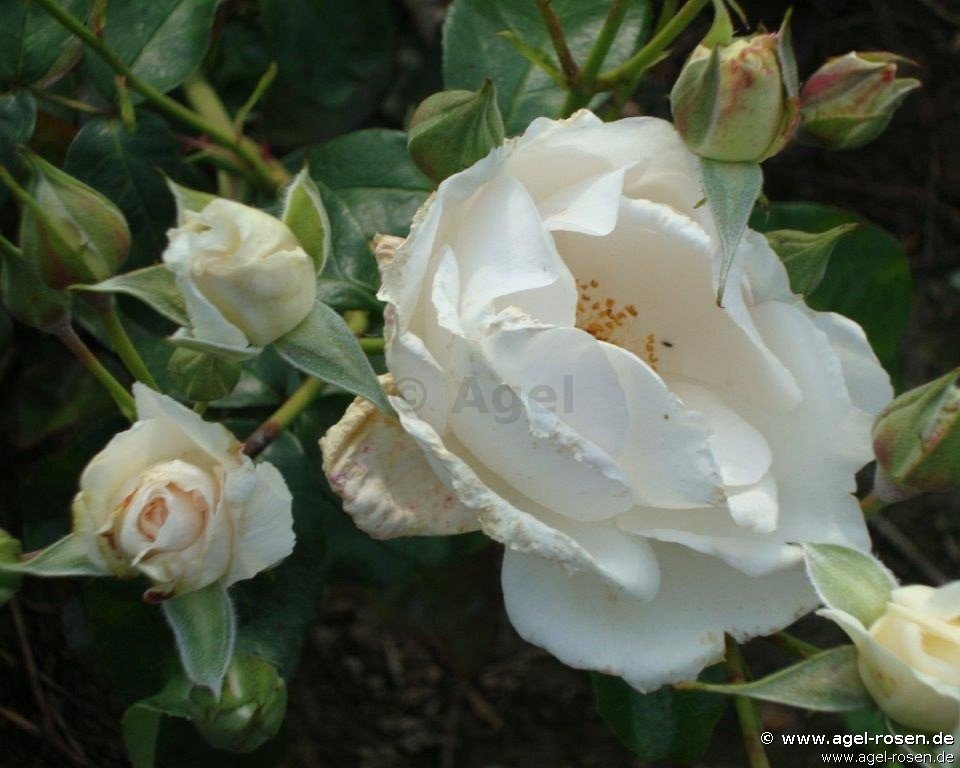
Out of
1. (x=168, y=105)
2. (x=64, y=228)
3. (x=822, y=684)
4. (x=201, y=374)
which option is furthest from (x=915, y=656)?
(x=168, y=105)

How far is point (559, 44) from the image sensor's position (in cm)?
96

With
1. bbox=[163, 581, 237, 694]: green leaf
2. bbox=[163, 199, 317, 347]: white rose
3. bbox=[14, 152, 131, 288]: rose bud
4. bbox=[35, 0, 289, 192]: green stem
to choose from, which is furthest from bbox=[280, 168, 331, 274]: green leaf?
bbox=[35, 0, 289, 192]: green stem

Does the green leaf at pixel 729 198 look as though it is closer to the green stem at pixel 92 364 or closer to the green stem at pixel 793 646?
the green stem at pixel 793 646

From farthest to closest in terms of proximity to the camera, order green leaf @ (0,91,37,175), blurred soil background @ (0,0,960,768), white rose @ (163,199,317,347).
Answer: blurred soil background @ (0,0,960,768) → green leaf @ (0,91,37,175) → white rose @ (163,199,317,347)

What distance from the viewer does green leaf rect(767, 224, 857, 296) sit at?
84 centimetres

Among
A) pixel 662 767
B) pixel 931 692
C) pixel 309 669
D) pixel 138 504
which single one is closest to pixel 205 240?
pixel 138 504

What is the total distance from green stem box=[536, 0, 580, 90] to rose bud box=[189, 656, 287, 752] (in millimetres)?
571

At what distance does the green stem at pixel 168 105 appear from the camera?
0.96 metres

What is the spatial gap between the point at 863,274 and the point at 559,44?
1.76ft

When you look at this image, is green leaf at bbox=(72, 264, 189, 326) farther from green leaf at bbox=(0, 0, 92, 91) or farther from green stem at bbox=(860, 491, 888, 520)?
green stem at bbox=(860, 491, 888, 520)

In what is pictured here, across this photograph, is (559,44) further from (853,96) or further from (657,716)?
(657,716)

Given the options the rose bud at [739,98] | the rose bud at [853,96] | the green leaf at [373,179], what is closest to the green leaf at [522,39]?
the green leaf at [373,179]

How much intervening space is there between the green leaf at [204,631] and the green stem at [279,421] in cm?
15

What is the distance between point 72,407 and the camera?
4.02 ft
